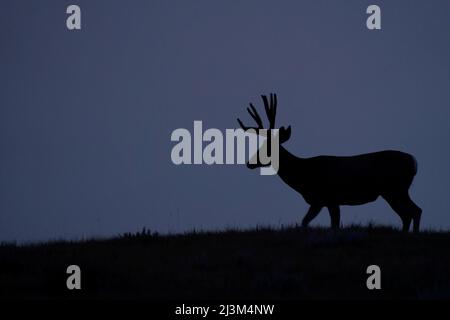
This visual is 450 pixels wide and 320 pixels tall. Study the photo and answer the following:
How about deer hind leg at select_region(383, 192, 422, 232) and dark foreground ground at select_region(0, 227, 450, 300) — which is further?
deer hind leg at select_region(383, 192, 422, 232)

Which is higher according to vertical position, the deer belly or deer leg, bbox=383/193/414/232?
the deer belly

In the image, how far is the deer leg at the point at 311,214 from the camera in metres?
14.0

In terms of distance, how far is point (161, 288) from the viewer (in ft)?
26.8

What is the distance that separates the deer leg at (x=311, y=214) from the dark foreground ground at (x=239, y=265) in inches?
64.1

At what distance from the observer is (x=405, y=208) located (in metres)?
14.3

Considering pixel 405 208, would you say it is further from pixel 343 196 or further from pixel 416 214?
pixel 343 196

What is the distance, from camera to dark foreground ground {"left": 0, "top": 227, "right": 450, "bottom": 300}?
7.98 meters

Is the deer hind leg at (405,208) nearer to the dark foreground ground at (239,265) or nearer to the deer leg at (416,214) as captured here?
the deer leg at (416,214)

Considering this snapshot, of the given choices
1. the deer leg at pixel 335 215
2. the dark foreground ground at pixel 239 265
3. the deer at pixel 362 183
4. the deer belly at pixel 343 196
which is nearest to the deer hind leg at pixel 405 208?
the deer at pixel 362 183

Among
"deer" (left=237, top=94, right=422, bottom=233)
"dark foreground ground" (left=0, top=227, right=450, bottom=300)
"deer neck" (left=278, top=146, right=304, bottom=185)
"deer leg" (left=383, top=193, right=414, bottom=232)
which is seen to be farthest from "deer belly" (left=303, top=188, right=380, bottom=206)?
"dark foreground ground" (left=0, top=227, right=450, bottom=300)

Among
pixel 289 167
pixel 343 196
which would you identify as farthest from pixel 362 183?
pixel 289 167

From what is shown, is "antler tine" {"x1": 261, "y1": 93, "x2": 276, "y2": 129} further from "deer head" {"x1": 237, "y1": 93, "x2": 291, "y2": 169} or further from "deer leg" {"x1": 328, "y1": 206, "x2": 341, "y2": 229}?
"deer leg" {"x1": 328, "y1": 206, "x2": 341, "y2": 229}

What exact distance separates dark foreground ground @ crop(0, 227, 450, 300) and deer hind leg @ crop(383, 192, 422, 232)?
197 centimetres
